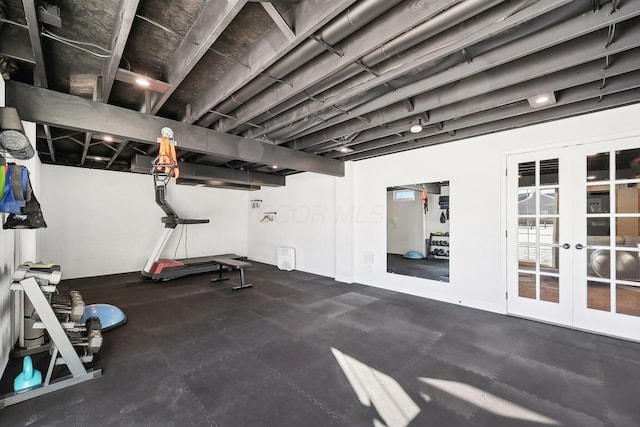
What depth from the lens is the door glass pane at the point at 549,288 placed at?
143 inches

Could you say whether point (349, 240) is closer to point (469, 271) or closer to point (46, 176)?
point (469, 271)

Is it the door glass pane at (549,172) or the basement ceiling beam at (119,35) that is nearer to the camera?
the basement ceiling beam at (119,35)

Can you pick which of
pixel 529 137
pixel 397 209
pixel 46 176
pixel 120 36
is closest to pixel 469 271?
pixel 397 209

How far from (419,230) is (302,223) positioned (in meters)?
3.07

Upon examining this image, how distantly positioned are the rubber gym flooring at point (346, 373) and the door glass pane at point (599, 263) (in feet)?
2.54

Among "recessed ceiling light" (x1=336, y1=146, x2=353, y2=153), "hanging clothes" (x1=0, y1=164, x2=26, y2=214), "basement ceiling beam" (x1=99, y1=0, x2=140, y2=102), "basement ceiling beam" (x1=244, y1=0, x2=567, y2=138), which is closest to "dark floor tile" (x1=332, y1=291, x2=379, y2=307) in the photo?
"recessed ceiling light" (x1=336, y1=146, x2=353, y2=153)

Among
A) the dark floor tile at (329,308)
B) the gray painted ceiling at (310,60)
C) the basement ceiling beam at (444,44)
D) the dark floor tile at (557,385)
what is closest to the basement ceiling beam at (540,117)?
the gray painted ceiling at (310,60)

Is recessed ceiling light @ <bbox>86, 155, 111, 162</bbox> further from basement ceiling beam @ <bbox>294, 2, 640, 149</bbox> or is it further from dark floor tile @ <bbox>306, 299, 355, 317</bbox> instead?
basement ceiling beam @ <bbox>294, 2, 640, 149</bbox>

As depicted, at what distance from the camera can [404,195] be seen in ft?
18.2

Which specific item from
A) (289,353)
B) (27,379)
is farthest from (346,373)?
(27,379)

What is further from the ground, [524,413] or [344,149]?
[344,149]

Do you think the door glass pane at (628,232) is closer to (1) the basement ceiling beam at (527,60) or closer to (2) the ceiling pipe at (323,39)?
(1) the basement ceiling beam at (527,60)

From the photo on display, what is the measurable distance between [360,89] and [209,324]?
3.57 metres

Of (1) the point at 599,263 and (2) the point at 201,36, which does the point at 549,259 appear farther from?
(2) the point at 201,36
